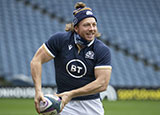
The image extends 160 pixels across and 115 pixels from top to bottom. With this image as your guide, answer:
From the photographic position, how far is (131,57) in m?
17.5

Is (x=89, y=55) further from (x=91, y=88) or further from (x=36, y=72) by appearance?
(x=36, y=72)

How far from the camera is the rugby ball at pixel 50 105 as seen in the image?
414 cm

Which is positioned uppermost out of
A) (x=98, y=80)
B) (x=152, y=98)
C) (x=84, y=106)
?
(x=98, y=80)

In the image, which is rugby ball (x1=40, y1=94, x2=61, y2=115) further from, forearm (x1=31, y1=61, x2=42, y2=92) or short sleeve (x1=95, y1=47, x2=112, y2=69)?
short sleeve (x1=95, y1=47, x2=112, y2=69)

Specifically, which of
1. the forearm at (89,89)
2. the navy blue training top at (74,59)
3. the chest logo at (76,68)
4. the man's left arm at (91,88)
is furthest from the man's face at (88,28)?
the forearm at (89,89)

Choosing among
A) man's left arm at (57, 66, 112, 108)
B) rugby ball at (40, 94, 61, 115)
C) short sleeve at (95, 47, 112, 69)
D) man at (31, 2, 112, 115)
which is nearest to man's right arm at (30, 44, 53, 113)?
man at (31, 2, 112, 115)

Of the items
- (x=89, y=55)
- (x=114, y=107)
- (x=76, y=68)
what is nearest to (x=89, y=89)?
(x=76, y=68)

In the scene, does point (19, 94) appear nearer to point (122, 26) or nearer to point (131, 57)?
point (131, 57)

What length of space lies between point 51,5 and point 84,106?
15.3 metres

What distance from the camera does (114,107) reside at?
12.2m

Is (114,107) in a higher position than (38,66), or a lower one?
lower

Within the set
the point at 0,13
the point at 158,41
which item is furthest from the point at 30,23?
the point at 158,41

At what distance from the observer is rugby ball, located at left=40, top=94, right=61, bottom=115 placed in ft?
13.6

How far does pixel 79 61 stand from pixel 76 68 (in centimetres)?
10
